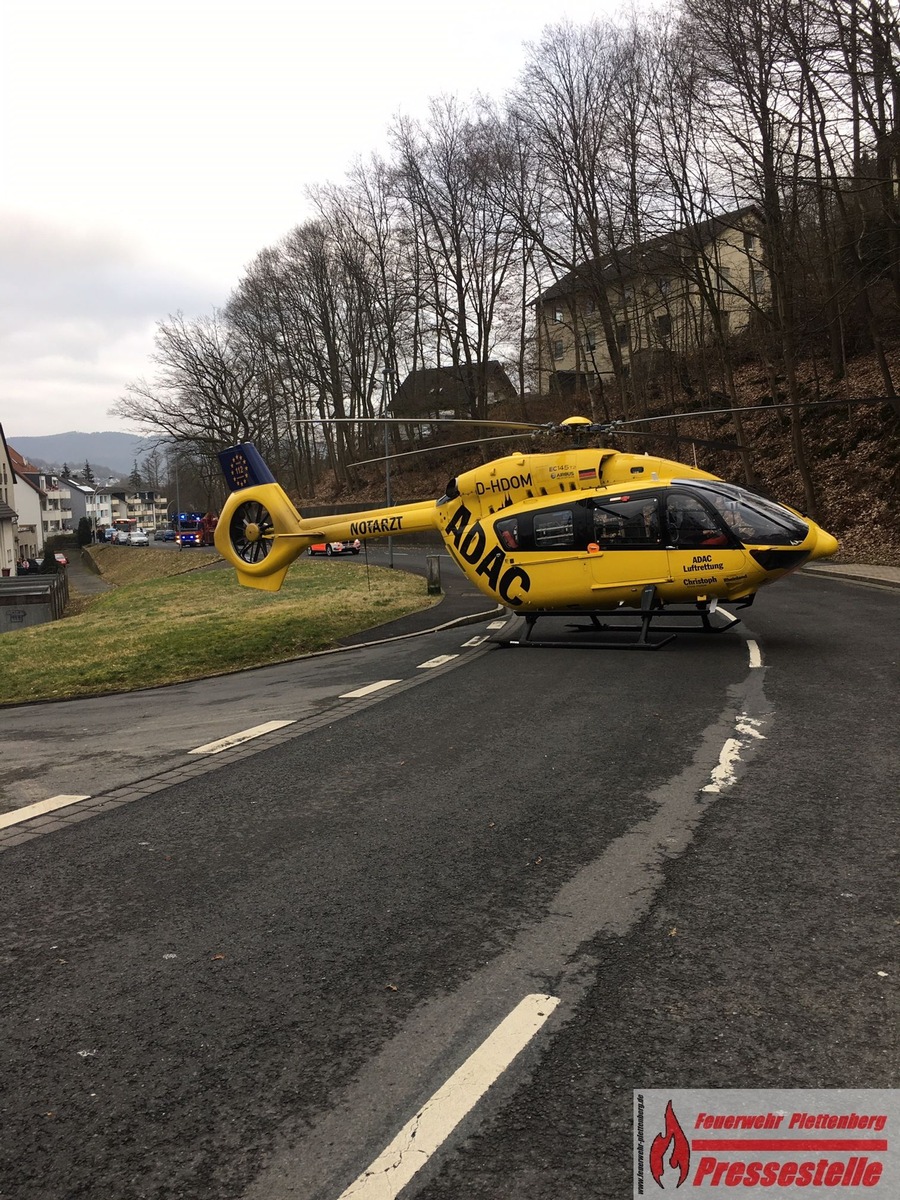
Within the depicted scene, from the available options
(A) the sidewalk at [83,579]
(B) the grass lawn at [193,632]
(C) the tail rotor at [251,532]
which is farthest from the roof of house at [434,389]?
(C) the tail rotor at [251,532]

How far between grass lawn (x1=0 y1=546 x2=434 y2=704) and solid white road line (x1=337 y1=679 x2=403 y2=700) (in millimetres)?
4240

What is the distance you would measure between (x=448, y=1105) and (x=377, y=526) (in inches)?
578

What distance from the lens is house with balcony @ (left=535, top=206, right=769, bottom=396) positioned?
99.1 ft

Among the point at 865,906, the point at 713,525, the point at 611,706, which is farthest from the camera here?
the point at 713,525

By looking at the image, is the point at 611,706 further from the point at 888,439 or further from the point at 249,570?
the point at 888,439

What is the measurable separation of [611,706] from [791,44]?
1887 cm

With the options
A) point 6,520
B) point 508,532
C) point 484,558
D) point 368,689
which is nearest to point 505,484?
point 508,532

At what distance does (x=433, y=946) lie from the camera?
4316mm

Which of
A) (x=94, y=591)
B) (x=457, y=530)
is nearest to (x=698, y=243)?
(x=457, y=530)

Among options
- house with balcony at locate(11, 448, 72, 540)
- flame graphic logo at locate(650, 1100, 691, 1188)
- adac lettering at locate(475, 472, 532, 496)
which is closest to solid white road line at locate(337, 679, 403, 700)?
adac lettering at locate(475, 472, 532, 496)

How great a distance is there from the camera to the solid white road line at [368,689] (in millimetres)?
11320

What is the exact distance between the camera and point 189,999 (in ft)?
12.8

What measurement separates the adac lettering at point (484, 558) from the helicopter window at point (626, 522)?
5.14 feet

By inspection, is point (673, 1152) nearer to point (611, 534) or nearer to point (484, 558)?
point (611, 534)
